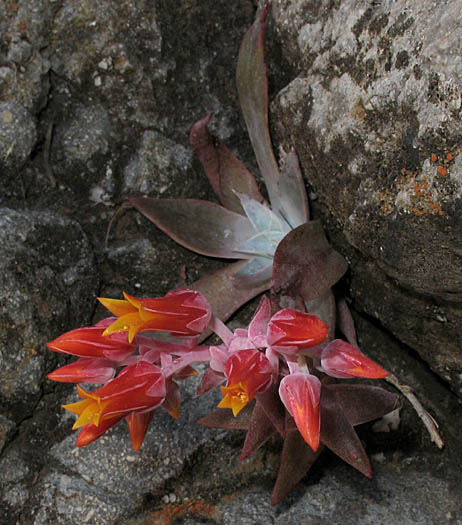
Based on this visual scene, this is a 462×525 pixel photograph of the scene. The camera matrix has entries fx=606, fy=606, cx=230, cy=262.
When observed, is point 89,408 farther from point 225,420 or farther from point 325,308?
point 325,308

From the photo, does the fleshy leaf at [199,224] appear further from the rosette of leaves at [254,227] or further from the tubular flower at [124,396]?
the tubular flower at [124,396]

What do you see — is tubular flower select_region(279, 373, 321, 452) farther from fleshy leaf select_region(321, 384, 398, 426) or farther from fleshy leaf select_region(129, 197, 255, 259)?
fleshy leaf select_region(129, 197, 255, 259)

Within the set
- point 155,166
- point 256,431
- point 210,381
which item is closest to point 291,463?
point 256,431

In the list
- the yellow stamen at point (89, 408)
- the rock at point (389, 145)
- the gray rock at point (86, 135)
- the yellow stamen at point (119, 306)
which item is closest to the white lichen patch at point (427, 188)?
the rock at point (389, 145)

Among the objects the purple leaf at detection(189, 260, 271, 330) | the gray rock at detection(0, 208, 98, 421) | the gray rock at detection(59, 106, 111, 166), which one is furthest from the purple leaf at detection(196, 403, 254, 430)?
the gray rock at detection(59, 106, 111, 166)

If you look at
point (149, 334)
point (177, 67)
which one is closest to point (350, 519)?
point (149, 334)
